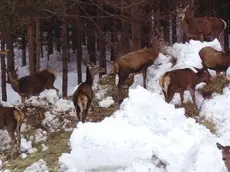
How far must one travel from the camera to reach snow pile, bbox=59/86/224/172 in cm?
904

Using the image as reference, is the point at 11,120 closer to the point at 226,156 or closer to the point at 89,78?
the point at 89,78

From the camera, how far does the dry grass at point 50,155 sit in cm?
1016

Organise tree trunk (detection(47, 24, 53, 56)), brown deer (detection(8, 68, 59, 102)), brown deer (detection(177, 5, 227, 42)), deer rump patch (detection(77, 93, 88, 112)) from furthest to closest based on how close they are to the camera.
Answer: tree trunk (detection(47, 24, 53, 56))
brown deer (detection(177, 5, 227, 42))
brown deer (detection(8, 68, 59, 102))
deer rump patch (detection(77, 93, 88, 112))

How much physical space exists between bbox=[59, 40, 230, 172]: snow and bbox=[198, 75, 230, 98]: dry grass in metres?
2.22

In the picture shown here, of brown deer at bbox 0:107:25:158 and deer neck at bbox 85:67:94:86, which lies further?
deer neck at bbox 85:67:94:86

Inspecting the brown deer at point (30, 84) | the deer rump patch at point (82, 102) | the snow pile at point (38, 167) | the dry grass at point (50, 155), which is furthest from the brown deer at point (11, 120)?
the brown deer at point (30, 84)

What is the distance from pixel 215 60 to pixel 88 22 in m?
12.6

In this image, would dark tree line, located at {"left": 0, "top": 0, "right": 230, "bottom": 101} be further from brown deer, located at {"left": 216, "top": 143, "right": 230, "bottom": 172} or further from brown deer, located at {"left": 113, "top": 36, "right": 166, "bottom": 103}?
brown deer, located at {"left": 216, "top": 143, "right": 230, "bottom": 172}

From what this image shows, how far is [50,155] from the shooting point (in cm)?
1065

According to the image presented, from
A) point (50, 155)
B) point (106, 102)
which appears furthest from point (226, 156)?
point (106, 102)

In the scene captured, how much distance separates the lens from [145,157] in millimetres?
9094

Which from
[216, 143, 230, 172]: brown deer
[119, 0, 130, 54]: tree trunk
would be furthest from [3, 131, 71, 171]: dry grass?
[119, 0, 130, 54]: tree trunk

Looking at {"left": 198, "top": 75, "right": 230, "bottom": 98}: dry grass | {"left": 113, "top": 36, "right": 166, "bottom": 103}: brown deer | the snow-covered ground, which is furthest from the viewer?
{"left": 113, "top": 36, "right": 166, "bottom": 103}: brown deer

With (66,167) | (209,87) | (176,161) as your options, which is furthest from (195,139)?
(209,87)
